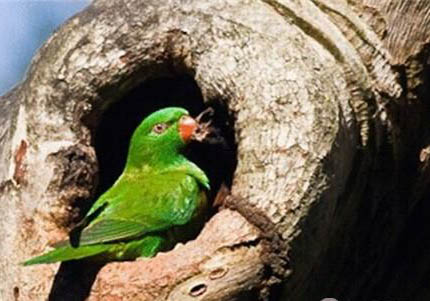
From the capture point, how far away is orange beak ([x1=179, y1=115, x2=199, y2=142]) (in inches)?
188

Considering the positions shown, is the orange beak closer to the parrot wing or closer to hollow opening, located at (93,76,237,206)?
hollow opening, located at (93,76,237,206)

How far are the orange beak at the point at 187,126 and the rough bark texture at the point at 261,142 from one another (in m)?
0.15

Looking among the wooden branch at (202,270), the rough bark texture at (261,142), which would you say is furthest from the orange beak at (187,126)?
the wooden branch at (202,270)

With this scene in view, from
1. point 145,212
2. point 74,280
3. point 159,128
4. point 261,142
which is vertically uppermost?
point 159,128

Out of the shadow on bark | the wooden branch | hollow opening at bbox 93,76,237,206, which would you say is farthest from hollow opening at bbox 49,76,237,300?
the wooden branch

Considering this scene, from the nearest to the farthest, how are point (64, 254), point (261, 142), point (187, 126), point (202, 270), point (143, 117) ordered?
point (202, 270), point (64, 254), point (261, 142), point (187, 126), point (143, 117)

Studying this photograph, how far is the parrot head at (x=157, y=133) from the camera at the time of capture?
4770 mm

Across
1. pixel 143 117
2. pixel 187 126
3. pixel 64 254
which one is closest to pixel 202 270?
pixel 64 254

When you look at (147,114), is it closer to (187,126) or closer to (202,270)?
(187,126)

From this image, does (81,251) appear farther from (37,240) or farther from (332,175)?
(332,175)

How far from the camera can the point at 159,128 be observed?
4797 millimetres

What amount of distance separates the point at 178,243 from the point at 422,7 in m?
1.03

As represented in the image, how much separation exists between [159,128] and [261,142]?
1.92 ft

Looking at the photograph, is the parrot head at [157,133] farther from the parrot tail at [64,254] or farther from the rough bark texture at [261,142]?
the parrot tail at [64,254]
